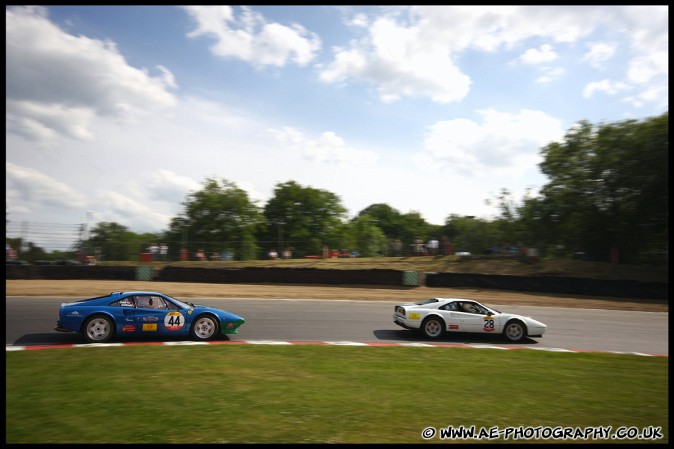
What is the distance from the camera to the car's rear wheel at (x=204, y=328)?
34.9 ft

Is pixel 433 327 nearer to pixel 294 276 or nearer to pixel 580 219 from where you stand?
pixel 294 276

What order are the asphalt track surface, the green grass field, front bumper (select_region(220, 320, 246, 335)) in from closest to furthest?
1. the green grass field
2. front bumper (select_region(220, 320, 246, 335))
3. the asphalt track surface

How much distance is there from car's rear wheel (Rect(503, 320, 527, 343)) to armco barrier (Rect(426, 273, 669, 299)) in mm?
11823

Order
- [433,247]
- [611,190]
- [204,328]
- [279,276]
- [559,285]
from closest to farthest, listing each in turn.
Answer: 1. [204,328]
2. [559,285]
3. [279,276]
4. [611,190]
5. [433,247]

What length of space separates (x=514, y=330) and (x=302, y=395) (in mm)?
7576

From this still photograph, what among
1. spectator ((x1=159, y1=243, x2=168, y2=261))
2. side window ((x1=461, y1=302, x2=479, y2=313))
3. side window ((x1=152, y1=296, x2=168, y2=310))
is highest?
spectator ((x1=159, y1=243, x2=168, y2=261))

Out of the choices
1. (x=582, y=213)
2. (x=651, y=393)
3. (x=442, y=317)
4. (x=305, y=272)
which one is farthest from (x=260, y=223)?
(x=651, y=393)

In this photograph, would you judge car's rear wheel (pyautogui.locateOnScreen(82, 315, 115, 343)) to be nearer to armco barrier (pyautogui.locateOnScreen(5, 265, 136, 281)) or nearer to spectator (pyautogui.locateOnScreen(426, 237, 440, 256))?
armco barrier (pyautogui.locateOnScreen(5, 265, 136, 281))

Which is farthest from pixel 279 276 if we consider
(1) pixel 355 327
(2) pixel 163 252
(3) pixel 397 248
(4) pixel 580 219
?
(4) pixel 580 219

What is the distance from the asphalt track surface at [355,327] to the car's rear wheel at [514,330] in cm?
22

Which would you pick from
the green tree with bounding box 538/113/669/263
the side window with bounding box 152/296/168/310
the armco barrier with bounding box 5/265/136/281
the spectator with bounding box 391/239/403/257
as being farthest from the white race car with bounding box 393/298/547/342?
the spectator with bounding box 391/239/403/257

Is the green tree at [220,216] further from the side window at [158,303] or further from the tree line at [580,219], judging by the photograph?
the side window at [158,303]

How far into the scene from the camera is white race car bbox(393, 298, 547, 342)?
1200 centimetres

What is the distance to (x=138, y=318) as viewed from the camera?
1030 cm
